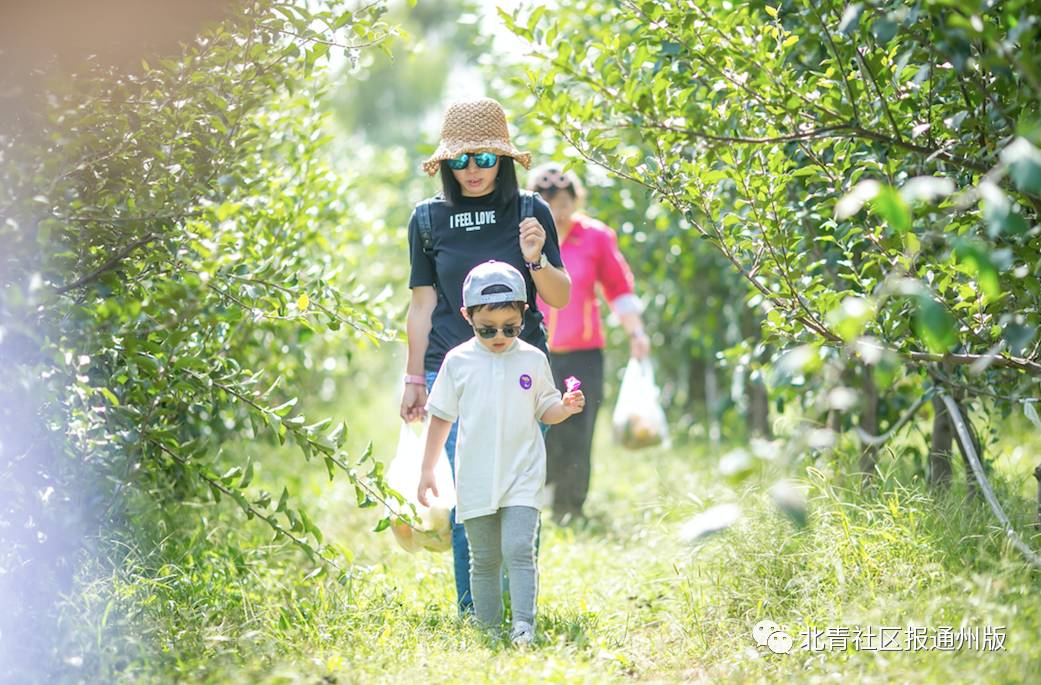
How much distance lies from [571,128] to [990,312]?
1.39 m

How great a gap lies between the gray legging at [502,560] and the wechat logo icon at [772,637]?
67 cm

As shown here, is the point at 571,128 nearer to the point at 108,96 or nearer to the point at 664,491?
the point at 108,96

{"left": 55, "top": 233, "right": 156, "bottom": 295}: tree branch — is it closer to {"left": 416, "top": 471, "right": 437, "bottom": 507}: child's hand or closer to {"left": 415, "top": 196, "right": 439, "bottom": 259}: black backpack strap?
{"left": 415, "top": 196, "right": 439, "bottom": 259}: black backpack strap

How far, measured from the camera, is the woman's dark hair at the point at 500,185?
3713mm

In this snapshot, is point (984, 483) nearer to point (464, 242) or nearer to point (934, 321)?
point (934, 321)

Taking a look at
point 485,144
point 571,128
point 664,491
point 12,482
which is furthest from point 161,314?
point 664,491

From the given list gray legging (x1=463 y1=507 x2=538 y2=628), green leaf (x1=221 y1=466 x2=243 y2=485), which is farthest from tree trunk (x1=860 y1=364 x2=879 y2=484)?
green leaf (x1=221 y1=466 x2=243 y2=485)

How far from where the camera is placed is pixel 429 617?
3701 millimetres

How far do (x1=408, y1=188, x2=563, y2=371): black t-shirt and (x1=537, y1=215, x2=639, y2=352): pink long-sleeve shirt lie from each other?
1.70 meters

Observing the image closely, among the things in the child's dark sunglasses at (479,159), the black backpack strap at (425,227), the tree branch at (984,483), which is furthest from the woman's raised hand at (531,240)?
the tree branch at (984,483)

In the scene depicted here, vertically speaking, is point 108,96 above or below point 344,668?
above

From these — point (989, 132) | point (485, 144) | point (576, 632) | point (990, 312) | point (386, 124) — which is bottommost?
point (576, 632)

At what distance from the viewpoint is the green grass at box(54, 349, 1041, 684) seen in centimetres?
303

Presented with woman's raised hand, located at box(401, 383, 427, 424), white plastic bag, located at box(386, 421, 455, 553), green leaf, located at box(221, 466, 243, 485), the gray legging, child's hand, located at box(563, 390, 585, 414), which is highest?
woman's raised hand, located at box(401, 383, 427, 424)
